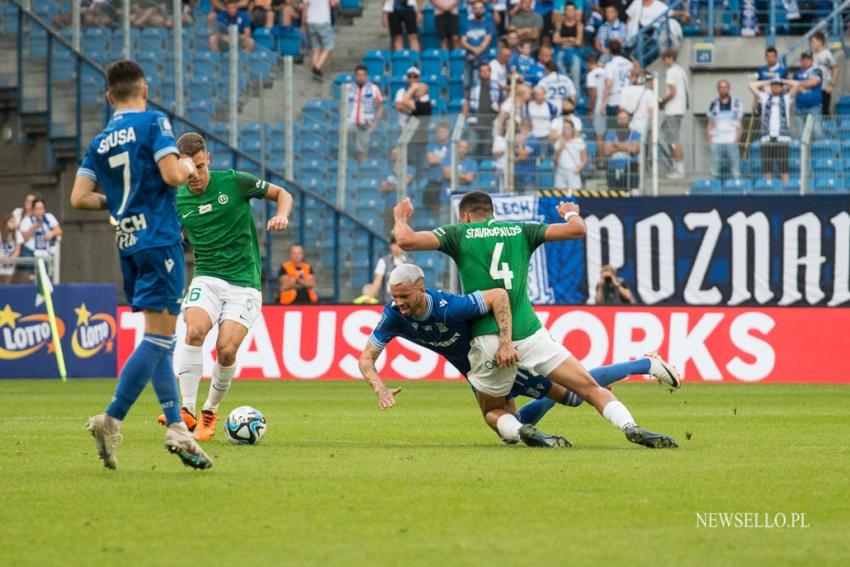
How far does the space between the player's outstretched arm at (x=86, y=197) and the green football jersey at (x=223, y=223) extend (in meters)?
3.07

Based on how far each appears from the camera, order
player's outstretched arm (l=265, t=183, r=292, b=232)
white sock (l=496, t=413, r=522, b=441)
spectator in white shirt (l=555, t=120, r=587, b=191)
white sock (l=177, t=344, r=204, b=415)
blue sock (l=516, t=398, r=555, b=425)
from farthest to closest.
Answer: spectator in white shirt (l=555, t=120, r=587, b=191)
white sock (l=177, t=344, r=204, b=415)
blue sock (l=516, t=398, r=555, b=425)
player's outstretched arm (l=265, t=183, r=292, b=232)
white sock (l=496, t=413, r=522, b=441)

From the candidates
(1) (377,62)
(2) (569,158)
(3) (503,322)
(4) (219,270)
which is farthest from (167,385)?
(1) (377,62)

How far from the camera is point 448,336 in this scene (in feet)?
37.2

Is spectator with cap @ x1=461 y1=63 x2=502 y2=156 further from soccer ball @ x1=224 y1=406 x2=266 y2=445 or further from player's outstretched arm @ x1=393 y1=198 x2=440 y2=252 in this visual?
player's outstretched arm @ x1=393 y1=198 x2=440 y2=252

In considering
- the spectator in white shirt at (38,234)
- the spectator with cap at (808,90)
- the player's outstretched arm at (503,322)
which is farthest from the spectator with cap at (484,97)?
the player's outstretched arm at (503,322)

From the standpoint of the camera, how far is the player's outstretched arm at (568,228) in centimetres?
1101

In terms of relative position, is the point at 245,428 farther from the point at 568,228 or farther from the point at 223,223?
the point at 568,228

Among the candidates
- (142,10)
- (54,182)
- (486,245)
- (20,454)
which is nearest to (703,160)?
(142,10)

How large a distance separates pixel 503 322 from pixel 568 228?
78 centimetres

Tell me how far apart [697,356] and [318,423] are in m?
9.35

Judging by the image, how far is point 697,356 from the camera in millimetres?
22484

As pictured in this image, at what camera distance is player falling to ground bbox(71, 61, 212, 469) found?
920cm

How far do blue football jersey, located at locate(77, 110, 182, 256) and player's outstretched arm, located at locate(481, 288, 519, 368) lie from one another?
2547 mm

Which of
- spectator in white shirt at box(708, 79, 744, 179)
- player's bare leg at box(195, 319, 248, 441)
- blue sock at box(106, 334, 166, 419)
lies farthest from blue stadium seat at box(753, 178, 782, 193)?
blue sock at box(106, 334, 166, 419)
